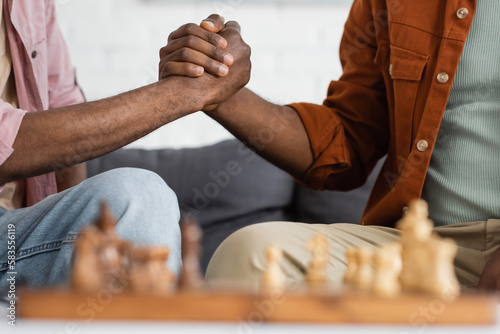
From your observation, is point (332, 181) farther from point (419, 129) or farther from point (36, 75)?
point (36, 75)

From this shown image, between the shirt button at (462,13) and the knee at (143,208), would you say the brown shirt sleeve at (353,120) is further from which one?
the knee at (143,208)

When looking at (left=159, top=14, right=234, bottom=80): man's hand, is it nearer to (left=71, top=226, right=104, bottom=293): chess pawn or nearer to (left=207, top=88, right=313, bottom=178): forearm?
(left=207, top=88, right=313, bottom=178): forearm

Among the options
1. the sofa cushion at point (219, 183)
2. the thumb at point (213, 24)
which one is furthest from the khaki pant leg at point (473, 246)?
the sofa cushion at point (219, 183)

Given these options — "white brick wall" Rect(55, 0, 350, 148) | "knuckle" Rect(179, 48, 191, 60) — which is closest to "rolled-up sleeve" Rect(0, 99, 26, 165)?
"knuckle" Rect(179, 48, 191, 60)

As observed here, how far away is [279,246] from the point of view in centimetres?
108

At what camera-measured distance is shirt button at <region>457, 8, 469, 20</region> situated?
4.20 feet

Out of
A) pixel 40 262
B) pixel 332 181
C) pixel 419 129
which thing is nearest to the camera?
pixel 40 262

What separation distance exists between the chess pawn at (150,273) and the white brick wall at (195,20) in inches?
66.1

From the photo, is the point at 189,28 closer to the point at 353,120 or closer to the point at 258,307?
the point at 353,120

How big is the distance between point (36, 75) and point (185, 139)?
100cm

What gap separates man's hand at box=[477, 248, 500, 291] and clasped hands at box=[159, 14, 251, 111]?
2.11 feet

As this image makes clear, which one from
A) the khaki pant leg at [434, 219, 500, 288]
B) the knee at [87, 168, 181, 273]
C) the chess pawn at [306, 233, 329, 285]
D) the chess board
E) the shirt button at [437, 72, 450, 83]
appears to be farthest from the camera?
the shirt button at [437, 72, 450, 83]

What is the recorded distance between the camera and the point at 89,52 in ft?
7.73

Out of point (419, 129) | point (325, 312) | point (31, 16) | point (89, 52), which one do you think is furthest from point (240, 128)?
point (89, 52)
